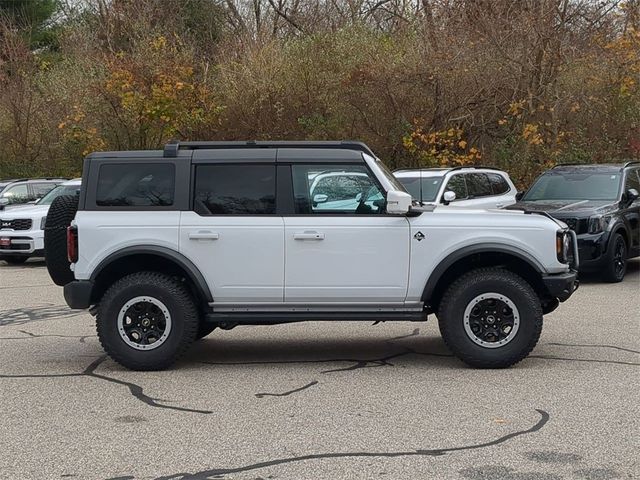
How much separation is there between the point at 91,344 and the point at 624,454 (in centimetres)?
564

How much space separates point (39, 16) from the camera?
1647 inches

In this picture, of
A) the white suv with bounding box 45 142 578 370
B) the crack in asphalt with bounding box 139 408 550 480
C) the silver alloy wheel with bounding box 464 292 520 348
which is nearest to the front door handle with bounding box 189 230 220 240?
the white suv with bounding box 45 142 578 370

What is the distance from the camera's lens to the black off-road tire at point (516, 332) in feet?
24.2

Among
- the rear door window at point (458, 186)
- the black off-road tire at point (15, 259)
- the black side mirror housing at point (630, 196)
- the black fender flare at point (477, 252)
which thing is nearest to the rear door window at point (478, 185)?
the rear door window at point (458, 186)

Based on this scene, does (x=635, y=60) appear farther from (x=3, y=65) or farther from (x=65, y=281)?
(x=3, y=65)

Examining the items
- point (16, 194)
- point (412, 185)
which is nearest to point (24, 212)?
point (16, 194)

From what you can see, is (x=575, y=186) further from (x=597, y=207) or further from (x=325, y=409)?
(x=325, y=409)

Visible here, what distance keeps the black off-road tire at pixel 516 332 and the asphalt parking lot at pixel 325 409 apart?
15 cm

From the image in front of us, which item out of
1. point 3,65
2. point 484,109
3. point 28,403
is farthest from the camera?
point 3,65

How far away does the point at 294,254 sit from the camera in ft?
24.5

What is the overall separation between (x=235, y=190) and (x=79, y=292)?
1631mm

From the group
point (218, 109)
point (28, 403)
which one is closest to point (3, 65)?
point (218, 109)

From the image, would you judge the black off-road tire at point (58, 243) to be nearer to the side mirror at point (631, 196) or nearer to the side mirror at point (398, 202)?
the side mirror at point (398, 202)

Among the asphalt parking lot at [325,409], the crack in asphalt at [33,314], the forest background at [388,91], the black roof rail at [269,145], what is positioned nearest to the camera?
the asphalt parking lot at [325,409]
